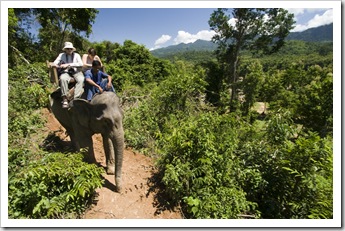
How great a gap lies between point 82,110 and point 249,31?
18651 millimetres

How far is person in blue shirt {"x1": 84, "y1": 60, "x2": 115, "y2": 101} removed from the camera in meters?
4.01

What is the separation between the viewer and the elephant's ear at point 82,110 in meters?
4.22

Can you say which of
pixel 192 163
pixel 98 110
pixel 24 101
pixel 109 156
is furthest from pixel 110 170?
pixel 24 101

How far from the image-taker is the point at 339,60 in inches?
151

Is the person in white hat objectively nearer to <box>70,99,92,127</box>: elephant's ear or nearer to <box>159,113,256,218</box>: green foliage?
<box>70,99,92,127</box>: elephant's ear

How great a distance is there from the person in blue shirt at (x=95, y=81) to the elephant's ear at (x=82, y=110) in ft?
0.44

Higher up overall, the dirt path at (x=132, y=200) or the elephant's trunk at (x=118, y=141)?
the elephant's trunk at (x=118, y=141)

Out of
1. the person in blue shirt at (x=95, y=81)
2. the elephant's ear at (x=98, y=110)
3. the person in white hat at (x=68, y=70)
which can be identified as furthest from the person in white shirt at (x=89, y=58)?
the elephant's ear at (x=98, y=110)

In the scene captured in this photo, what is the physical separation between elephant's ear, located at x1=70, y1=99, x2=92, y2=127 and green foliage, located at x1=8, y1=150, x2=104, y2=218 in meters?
0.66

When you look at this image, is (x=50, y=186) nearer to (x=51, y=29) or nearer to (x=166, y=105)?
(x=166, y=105)

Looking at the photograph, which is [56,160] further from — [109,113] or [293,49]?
[293,49]

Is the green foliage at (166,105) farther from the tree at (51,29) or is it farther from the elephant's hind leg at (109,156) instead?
the tree at (51,29)

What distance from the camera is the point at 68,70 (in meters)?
4.55

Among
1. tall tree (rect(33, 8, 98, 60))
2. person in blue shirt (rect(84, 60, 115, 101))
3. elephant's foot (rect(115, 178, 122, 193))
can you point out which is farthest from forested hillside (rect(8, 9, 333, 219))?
tall tree (rect(33, 8, 98, 60))
